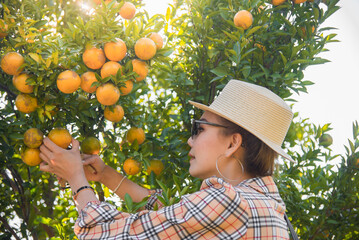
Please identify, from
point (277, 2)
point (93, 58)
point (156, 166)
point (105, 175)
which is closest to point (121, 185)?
point (105, 175)

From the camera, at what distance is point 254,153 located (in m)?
1.59

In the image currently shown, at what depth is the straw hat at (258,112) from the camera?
1572mm

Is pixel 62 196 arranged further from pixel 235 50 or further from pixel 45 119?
pixel 235 50

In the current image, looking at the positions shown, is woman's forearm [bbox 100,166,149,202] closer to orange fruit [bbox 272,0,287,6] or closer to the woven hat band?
the woven hat band

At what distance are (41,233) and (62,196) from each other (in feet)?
1.46

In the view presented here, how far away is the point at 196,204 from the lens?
124cm

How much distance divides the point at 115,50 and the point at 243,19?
2.63 feet

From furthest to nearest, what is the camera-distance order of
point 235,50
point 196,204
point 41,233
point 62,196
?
1. point 62,196
2. point 41,233
3. point 235,50
4. point 196,204

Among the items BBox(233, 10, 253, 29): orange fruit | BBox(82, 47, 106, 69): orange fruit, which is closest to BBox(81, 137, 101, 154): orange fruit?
BBox(82, 47, 106, 69): orange fruit

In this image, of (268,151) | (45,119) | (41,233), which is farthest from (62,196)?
(268,151)

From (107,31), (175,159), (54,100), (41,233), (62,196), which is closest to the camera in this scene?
(107,31)

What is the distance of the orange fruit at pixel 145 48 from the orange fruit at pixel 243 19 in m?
0.60

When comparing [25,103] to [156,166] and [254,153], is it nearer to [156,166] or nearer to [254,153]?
[156,166]

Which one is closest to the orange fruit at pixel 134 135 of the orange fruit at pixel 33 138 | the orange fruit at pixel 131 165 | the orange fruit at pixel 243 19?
the orange fruit at pixel 131 165
